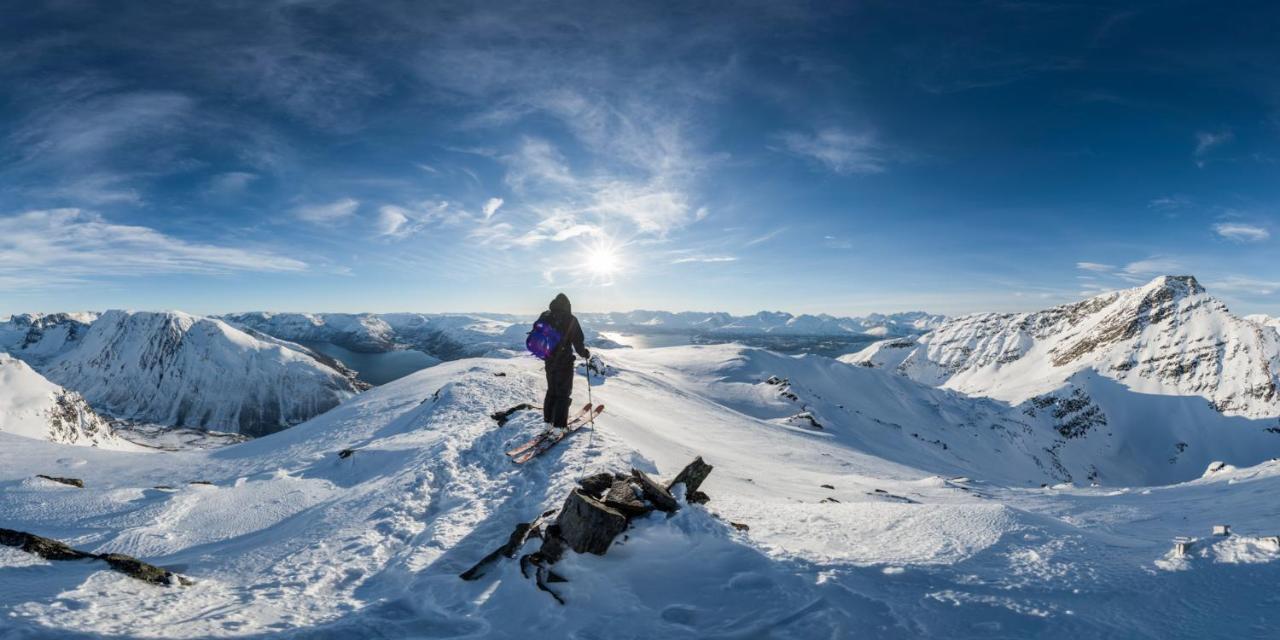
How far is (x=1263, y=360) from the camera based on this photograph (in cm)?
18662

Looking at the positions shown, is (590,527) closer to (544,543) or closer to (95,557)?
(544,543)

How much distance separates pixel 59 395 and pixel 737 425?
16922 centimetres

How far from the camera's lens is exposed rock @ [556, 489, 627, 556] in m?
6.08

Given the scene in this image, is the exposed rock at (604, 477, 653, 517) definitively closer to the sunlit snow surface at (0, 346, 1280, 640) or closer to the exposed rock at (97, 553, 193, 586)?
the sunlit snow surface at (0, 346, 1280, 640)

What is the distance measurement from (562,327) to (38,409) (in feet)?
532

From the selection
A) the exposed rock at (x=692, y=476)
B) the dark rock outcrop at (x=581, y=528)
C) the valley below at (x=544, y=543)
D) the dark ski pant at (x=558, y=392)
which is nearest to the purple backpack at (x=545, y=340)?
the dark ski pant at (x=558, y=392)

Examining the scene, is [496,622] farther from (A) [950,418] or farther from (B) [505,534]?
(A) [950,418]

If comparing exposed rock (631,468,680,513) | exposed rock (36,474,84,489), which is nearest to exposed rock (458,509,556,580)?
exposed rock (631,468,680,513)

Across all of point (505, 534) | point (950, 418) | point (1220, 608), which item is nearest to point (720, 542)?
point (505, 534)

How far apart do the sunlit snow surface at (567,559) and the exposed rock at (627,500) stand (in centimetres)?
47

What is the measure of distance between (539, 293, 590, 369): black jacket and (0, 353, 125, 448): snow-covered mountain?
138 meters

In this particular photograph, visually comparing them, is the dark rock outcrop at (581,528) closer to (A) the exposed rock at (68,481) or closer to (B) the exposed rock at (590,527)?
(B) the exposed rock at (590,527)

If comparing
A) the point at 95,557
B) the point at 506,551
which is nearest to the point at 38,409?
the point at 95,557

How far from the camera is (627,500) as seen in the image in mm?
6957
